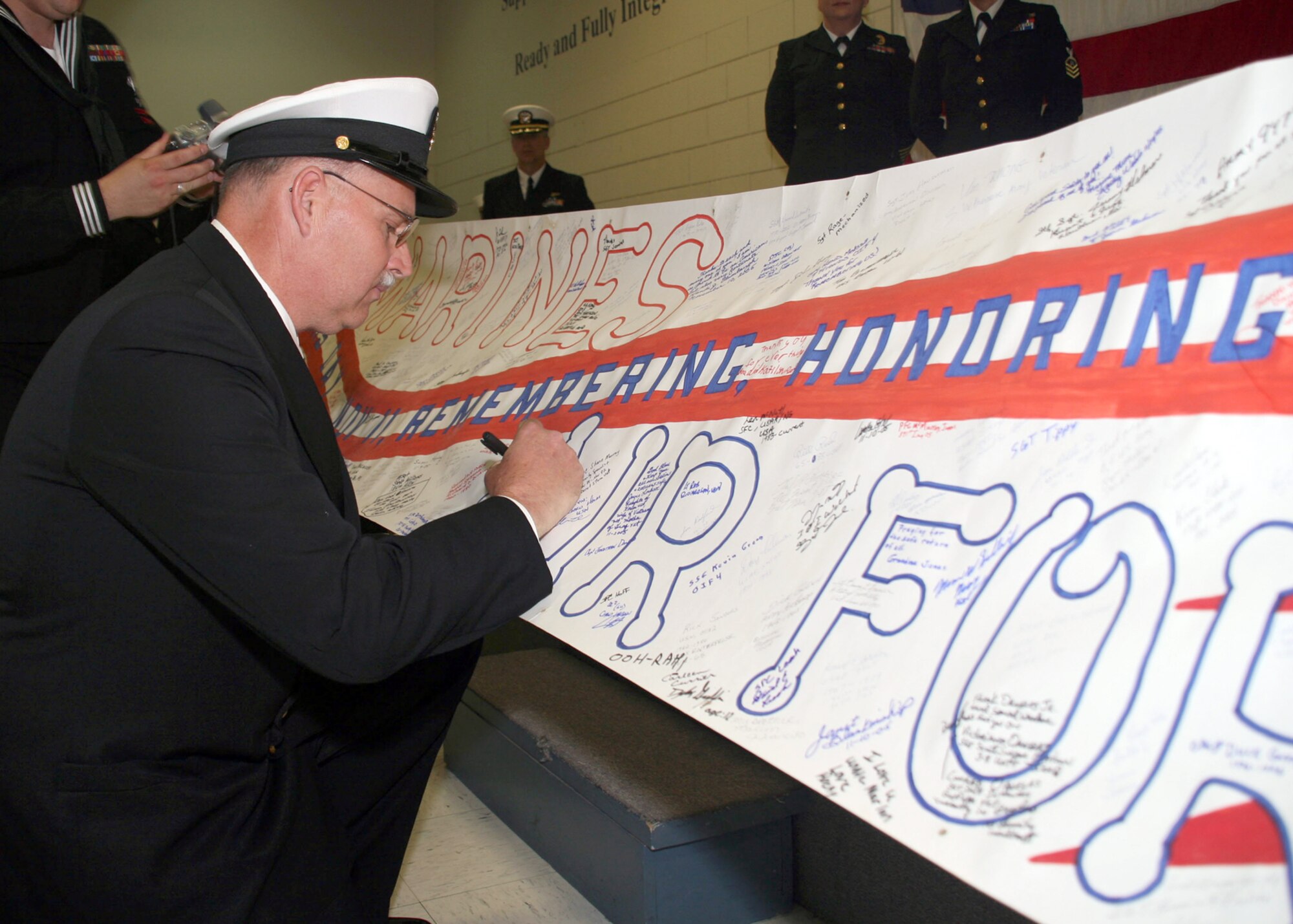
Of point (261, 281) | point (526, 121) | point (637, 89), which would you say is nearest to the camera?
point (261, 281)

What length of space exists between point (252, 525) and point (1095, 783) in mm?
725

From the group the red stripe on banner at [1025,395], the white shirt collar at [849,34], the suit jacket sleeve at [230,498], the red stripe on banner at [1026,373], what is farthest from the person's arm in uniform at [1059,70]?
the suit jacket sleeve at [230,498]

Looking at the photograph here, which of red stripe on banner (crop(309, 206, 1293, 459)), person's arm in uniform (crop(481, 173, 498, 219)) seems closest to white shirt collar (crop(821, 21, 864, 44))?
person's arm in uniform (crop(481, 173, 498, 219))

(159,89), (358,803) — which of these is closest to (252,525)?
(358,803)

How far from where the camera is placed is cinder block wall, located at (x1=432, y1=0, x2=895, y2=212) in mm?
4082

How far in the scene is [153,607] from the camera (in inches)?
39.9

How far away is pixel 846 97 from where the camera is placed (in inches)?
114

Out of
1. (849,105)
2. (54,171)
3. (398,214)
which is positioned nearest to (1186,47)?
(849,105)

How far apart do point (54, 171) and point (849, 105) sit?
2.07 meters

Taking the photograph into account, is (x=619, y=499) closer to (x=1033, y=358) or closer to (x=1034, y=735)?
(x=1033, y=358)

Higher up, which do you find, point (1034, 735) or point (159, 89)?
point (159, 89)

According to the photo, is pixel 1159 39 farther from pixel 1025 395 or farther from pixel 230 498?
pixel 230 498
